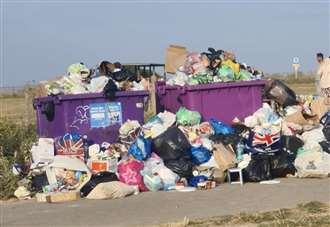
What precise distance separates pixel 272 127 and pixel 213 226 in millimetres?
4092

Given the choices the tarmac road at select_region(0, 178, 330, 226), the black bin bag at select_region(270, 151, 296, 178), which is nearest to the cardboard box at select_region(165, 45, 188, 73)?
the black bin bag at select_region(270, 151, 296, 178)

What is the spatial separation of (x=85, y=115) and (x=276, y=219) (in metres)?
4.80

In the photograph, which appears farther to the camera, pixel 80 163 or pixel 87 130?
pixel 87 130

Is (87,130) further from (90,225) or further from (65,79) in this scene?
(90,225)

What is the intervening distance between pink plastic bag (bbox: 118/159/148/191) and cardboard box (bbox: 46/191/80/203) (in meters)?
0.81

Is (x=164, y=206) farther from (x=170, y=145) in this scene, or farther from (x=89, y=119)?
(x=89, y=119)

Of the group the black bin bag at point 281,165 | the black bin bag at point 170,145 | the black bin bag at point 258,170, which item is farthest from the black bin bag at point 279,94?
the black bin bag at point 170,145

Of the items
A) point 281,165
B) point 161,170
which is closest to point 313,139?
point 281,165

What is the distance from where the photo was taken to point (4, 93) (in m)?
53.2

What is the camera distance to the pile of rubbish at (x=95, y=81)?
1070cm

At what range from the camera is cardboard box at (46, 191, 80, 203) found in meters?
8.66

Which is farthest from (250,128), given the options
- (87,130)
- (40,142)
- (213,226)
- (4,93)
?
(4,93)

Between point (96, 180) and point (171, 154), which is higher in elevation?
point (171, 154)

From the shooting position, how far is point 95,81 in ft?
35.6
